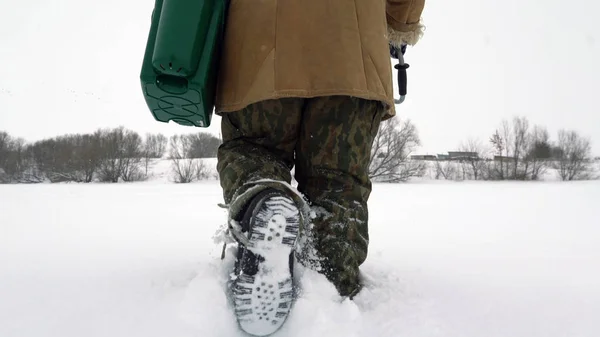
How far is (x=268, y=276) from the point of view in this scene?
0.54 m

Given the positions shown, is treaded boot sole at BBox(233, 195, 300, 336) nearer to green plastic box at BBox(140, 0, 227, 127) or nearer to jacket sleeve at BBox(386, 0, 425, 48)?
green plastic box at BBox(140, 0, 227, 127)

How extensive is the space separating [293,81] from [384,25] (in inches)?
10.8

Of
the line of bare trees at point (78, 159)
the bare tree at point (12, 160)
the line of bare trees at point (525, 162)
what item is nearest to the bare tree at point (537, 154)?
the line of bare trees at point (525, 162)

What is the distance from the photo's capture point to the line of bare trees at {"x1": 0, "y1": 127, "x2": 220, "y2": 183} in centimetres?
1991

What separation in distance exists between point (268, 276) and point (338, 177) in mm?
283

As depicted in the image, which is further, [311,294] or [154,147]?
[154,147]

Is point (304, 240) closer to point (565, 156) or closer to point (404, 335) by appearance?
point (404, 335)

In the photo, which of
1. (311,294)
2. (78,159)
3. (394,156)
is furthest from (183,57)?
(78,159)

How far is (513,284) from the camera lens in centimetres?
81

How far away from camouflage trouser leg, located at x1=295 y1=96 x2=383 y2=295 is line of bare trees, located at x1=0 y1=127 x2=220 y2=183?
2031cm

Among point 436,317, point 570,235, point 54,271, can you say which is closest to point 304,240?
point 436,317

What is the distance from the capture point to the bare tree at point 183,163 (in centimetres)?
1997

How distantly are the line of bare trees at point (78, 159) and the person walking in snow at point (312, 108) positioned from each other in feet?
66.6

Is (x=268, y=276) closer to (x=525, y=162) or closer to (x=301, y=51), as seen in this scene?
(x=301, y=51)
